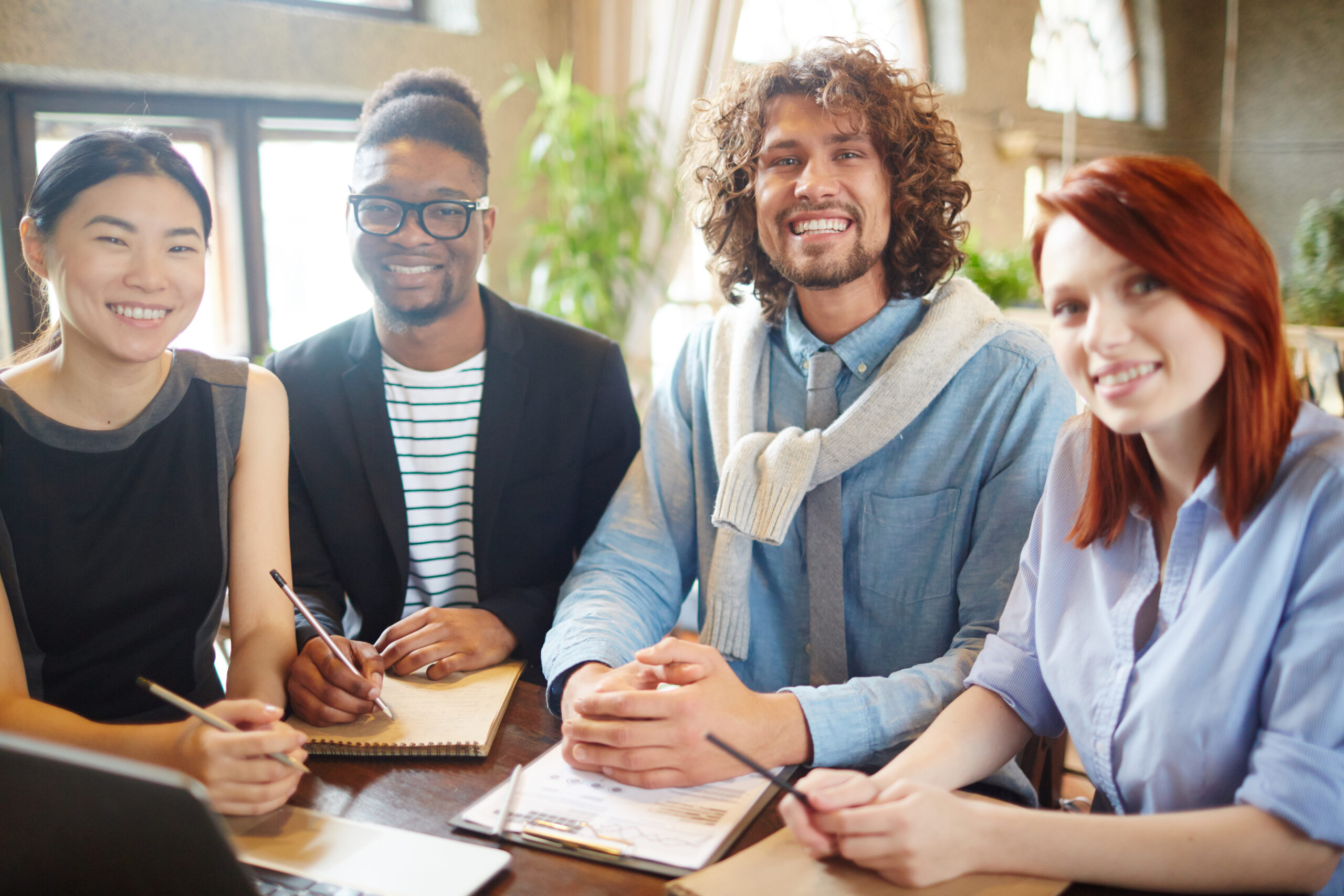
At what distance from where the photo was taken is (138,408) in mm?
1443

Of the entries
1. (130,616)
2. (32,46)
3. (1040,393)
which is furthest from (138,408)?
(32,46)

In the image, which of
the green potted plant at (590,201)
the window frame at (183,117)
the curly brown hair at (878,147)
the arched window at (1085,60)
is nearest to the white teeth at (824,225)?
the curly brown hair at (878,147)

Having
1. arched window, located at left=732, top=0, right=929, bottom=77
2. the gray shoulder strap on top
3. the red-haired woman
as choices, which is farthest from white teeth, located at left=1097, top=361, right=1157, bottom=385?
arched window, located at left=732, top=0, right=929, bottom=77

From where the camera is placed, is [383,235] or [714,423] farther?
[383,235]

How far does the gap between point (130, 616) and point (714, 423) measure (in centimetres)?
94

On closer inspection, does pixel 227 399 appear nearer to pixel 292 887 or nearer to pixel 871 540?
pixel 292 887

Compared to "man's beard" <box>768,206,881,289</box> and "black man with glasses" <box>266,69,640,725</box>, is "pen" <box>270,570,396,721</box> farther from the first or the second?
"man's beard" <box>768,206,881,289</box>

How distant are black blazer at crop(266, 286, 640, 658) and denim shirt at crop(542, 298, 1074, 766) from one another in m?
0.24

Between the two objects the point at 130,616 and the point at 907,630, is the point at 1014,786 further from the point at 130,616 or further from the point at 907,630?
the point at 130,616

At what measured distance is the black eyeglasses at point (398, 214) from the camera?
183 cm

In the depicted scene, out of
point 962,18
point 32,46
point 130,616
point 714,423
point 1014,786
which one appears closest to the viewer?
point 1014,786

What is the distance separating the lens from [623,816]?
1.02 m

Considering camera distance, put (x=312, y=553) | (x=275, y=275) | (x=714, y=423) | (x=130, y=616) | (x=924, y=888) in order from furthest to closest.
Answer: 1. (x=275, y=275)
2. (x=312, y=553)
3. (x=714, y=423)
4. (x=130, y=616)
5. (x=924, y=888)

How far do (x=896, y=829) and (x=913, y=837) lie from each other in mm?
16
